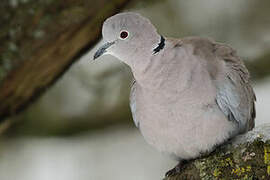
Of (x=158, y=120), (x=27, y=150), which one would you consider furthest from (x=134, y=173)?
(x=158, y=120)

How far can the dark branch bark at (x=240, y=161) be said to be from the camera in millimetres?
2258

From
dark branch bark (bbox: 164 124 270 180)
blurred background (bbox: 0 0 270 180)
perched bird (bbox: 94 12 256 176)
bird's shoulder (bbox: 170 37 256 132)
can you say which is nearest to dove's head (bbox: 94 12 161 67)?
perched bird (bbox: 94 12 256 176)

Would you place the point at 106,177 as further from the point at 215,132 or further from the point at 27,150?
the point at 215,132

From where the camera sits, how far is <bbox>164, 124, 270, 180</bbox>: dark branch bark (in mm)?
2258

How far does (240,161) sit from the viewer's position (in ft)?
7.59

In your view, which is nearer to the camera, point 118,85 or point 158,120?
point 158,120

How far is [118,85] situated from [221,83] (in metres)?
2.07

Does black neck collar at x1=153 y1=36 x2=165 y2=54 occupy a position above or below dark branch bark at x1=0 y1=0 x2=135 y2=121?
below

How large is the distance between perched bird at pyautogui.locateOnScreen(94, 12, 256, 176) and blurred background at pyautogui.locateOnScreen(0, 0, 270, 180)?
1473mm

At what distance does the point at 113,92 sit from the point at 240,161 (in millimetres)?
2282

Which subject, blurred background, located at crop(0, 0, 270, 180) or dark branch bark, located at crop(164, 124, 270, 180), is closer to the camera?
dark branch bark, located at crop(164, 124, 270, 180)

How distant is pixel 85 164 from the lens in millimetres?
5230

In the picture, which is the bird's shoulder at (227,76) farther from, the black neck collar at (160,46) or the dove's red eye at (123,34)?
the dove's red eye at (123,34)

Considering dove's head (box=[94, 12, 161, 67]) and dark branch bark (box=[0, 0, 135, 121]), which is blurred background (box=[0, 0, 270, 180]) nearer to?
dark branch bark (box=[0, 0, 135, 121])
